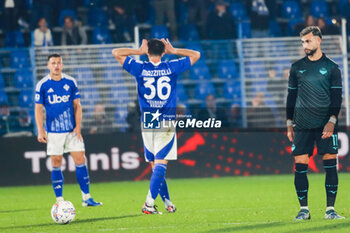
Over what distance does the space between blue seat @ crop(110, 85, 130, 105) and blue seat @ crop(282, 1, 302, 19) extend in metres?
5.54

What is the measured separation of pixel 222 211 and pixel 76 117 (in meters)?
2.32

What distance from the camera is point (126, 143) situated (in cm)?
1436

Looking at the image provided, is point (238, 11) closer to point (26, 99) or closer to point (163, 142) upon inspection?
point (26, 99)

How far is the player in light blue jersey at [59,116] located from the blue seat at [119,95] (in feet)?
16.8

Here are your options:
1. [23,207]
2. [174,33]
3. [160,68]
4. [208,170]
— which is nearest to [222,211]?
[160,68]

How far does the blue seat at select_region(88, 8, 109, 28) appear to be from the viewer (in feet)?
60.1

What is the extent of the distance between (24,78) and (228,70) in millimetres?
4187

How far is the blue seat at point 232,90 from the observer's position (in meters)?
15.4

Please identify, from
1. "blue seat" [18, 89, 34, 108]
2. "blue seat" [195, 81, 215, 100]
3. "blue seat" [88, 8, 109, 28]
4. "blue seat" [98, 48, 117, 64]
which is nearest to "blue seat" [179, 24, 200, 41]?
"blue seat" [88, 8, 109, 28]

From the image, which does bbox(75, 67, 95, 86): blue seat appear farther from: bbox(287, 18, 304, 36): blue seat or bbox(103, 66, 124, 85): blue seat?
bbox(287, 18, 304, 36): blue seat

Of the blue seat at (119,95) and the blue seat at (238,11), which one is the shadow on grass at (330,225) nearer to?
the blue seat at (119,95)

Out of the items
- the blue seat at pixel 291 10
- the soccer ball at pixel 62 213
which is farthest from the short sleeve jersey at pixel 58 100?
the blue seat at pixel 291 10

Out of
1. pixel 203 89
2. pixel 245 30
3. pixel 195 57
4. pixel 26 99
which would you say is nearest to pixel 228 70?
pixel 203 89

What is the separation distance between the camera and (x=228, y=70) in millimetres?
15992
